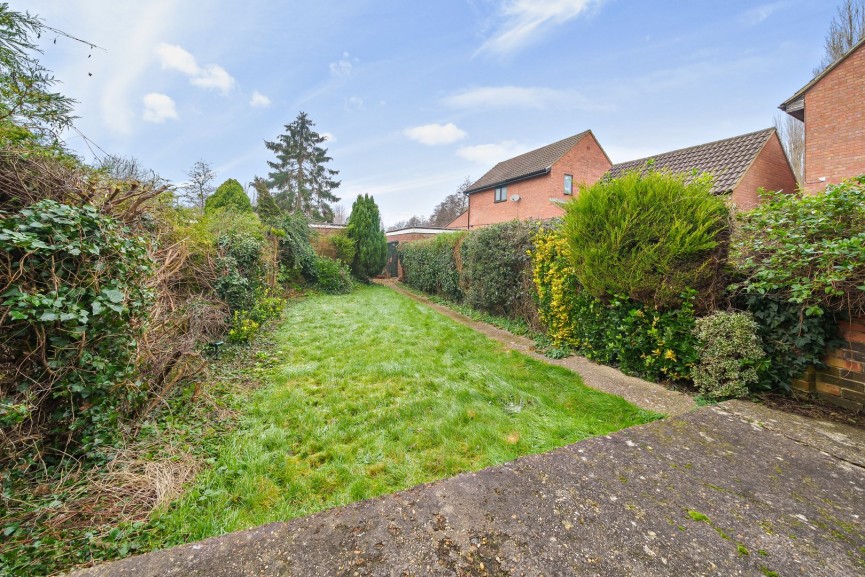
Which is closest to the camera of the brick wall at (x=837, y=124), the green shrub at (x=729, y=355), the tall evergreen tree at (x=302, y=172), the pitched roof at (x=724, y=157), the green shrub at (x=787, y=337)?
the green shrub at (x=787, y=337)

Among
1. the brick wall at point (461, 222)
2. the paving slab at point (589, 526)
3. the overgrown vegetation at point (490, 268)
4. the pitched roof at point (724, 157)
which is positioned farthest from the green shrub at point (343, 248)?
the paving slab at point (589, 526)

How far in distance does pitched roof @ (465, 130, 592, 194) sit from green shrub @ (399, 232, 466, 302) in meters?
8.05

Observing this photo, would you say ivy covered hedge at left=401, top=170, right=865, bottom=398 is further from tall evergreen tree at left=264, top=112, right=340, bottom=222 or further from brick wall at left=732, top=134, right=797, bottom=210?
tall evergreen tree at left=264, top=112, right=340, bottom=222

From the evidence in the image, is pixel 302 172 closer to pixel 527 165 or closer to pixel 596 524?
pixel 527 165

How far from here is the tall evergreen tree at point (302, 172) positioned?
28812 millimetres

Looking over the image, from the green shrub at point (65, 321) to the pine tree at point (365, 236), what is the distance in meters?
13.4

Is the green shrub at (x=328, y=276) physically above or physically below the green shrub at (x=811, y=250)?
below

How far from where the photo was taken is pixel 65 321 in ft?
6.42

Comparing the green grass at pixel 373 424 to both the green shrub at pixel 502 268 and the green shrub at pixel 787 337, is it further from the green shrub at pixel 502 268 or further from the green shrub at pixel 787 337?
the green shrub at pixel 502 268

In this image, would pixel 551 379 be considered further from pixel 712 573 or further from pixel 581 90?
pixel 581 90

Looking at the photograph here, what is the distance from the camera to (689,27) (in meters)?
6.16

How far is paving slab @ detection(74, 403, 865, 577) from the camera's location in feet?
4.07

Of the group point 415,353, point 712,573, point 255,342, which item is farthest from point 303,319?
point 712,573

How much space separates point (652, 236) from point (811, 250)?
124cm
